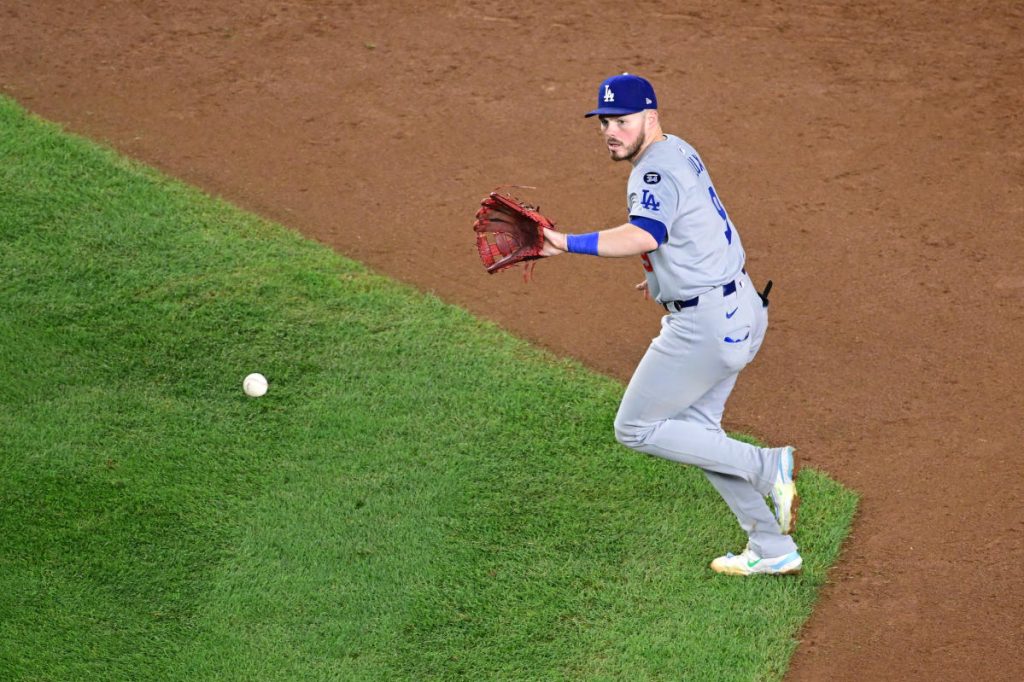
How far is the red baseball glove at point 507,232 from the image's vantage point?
14.9ft

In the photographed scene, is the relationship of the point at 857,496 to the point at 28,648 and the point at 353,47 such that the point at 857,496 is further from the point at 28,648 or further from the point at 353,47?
the point at 353,47

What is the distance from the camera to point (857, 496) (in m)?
5.47

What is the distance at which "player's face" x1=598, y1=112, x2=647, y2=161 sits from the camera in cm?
456

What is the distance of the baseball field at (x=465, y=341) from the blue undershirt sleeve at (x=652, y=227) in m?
1.55

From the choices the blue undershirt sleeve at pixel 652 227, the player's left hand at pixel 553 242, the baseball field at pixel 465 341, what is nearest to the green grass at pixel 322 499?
the baseball field at pixel 465 341

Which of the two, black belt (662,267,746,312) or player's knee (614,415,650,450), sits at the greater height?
black belt (662,267,746,312)

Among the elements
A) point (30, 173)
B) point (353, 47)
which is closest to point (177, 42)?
point (353, 47)

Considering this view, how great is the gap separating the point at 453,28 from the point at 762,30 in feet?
8.01

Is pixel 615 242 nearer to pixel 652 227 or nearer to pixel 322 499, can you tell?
pixel 652 227

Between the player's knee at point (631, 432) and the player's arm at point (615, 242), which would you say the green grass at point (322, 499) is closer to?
the player's knee at point (631, 432)

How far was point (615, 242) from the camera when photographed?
432 cm

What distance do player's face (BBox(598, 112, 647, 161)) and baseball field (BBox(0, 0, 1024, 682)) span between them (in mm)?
1681

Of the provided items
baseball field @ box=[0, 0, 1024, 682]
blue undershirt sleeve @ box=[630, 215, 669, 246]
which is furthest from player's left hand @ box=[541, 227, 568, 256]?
baseball field @ box=[0, 0, 1024, 682]

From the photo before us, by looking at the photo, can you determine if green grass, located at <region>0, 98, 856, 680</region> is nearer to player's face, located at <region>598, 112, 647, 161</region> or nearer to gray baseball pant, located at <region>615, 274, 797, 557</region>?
gray baseball pant, located at <region>615, 274, 797, 557</region>
